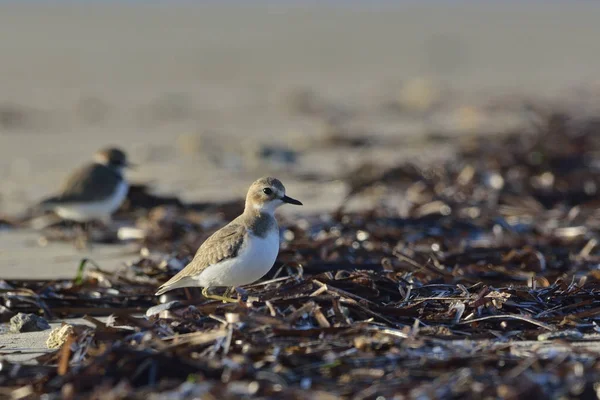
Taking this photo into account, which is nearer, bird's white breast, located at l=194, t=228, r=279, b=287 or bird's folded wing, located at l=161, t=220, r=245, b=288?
bird's white breast, located at l=194, t=228, r=279, b=287

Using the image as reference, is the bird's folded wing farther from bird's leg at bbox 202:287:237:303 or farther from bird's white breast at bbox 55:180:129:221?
bird's white breast at bbox 55:180:129:221

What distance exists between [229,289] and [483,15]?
88.3 ft

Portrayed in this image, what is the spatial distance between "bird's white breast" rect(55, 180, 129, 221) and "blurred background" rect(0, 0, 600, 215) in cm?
71

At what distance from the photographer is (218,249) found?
400 centimetres

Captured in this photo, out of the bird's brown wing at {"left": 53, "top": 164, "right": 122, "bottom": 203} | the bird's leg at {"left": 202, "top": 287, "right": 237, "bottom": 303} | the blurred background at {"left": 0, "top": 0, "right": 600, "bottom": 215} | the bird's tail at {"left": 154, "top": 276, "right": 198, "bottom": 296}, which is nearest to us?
the bird's leg at {"left": 202, "top": 287, "right": 237, "bottom": 303}

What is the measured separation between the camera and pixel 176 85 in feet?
52.4

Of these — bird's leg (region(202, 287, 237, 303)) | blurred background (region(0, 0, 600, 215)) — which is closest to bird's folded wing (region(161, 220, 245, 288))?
bird's leg (region(202, 287, 237, 303))

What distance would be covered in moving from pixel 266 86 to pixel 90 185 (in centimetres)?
931

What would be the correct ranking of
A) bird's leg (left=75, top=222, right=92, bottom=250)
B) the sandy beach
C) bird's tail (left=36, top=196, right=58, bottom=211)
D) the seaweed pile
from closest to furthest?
the seaweed pile, bird's leg (left=75, top=222, right=92, bottom=250), bird's tail (left=36, top=196, right=58, bottom=211), the sandy beach

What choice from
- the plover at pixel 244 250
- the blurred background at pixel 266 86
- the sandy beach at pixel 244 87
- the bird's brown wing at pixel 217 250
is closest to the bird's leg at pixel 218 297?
the plover at pixel 244 250

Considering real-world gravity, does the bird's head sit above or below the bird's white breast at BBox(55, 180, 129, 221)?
above

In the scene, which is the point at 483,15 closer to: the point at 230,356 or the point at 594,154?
the point at 594,154

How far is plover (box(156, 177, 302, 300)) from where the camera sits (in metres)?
3.85

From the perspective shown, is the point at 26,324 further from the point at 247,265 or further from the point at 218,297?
the point at 247,265
